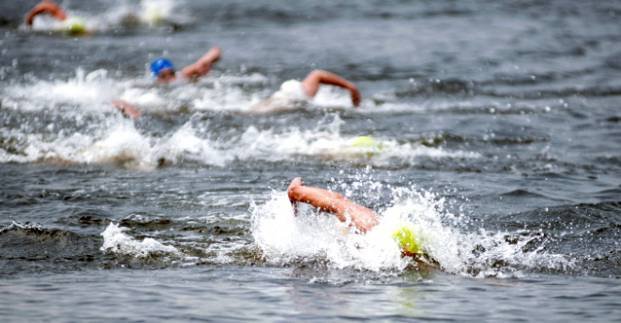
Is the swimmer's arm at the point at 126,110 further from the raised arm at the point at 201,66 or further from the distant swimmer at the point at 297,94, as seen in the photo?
the raised arm at the point at 201,66

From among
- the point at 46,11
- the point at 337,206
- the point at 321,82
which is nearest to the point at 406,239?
the point at 337,206

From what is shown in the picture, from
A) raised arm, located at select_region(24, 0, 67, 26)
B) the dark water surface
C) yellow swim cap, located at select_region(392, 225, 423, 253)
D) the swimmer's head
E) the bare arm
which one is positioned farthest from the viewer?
raised arm, located at select_region(24, 0, 67, 26)

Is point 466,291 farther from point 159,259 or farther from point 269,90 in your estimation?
point 269,90

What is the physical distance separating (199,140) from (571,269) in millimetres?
6381

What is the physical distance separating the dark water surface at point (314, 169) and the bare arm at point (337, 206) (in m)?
0.15

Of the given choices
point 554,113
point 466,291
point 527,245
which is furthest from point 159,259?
point 554,113

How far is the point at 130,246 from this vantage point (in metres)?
9.36

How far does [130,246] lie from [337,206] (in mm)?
1909

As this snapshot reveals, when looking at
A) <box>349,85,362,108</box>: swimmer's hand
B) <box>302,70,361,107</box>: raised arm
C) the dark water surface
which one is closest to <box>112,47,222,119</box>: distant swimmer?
the dark water surface

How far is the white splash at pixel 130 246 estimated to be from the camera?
925 cm

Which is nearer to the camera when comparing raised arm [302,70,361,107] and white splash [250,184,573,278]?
white splash [250,184,573,278]

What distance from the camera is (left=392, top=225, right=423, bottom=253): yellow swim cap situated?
8.84m

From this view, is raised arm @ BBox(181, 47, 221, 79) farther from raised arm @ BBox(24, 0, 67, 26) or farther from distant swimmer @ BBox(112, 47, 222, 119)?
raised arm @ BBox(24, 0, 67, 26)

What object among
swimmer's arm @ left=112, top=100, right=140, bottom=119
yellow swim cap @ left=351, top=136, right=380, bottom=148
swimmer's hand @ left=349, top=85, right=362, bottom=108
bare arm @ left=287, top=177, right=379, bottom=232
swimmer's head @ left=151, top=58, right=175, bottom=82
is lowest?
bare arm @ left=287, top=177, right=379, bottom=232
